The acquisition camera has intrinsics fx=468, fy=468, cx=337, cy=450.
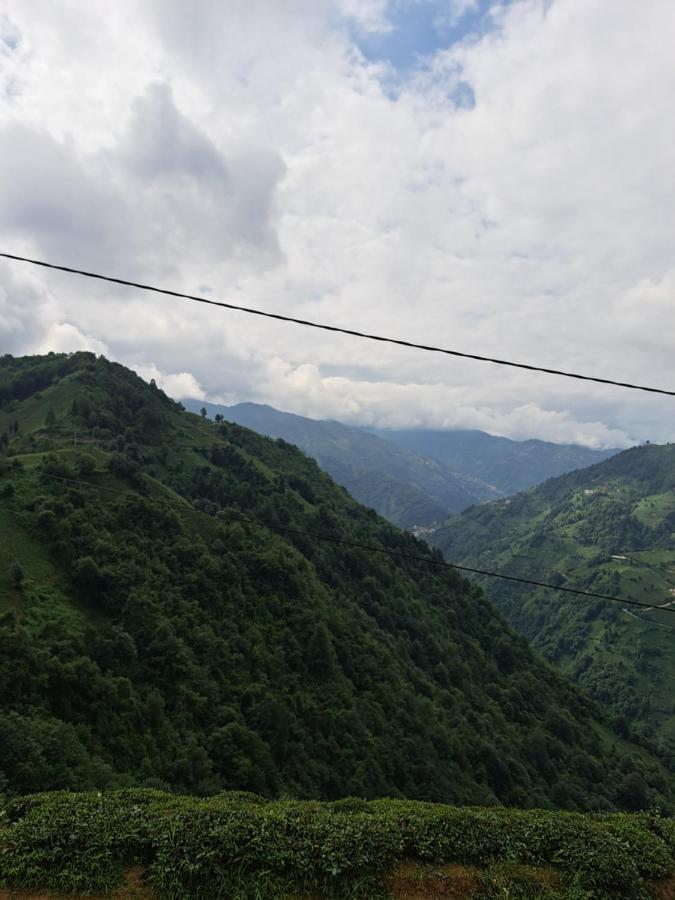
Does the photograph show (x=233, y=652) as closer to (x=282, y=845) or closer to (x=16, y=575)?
(x=16, y=575)

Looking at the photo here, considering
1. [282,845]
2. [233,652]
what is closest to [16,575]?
[233,652]

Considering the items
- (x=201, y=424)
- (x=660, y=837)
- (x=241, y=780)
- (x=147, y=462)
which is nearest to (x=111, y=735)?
(x=241, y=780)

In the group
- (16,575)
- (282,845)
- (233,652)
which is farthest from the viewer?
(233,652)

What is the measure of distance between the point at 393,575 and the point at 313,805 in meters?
96.6

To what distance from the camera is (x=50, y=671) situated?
3447cm

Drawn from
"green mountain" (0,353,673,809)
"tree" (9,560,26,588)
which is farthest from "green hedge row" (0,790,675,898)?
"tree" (9,560,26,588)

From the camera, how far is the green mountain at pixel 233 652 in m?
36.4

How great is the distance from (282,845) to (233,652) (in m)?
47.2

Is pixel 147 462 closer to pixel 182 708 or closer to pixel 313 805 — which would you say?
pixel 182 708

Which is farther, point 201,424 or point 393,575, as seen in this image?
point 201,424

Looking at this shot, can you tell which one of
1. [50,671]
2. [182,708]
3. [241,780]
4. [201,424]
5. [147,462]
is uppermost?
[201,424]

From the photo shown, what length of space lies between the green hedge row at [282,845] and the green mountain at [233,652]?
11.6 meters

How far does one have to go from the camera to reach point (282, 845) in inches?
468

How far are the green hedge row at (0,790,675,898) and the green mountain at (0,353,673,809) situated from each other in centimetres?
1164
